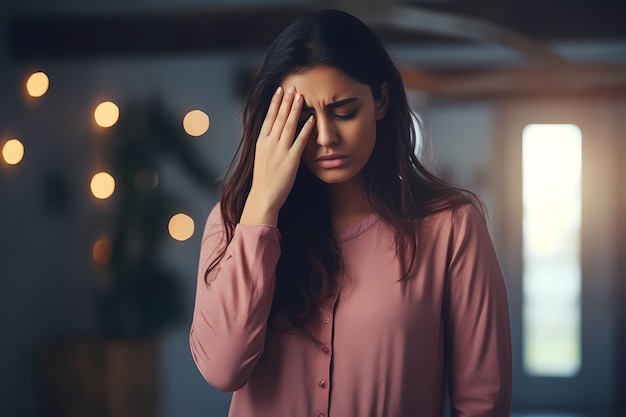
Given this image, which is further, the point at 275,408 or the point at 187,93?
the point at 187,93

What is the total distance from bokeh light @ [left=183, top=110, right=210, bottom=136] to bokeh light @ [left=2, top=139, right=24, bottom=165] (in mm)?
653

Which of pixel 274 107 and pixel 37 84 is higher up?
pixel 37 84

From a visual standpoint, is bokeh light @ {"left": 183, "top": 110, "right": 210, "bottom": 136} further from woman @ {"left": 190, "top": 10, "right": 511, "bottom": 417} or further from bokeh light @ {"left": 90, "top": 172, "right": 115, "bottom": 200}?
woman @ {"left": 190, "top": 10, "right": 511, "bottom": 417}

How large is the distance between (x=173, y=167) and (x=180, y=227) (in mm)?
244

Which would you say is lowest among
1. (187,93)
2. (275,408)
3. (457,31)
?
(275,408)

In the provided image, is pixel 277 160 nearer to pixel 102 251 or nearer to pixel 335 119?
pixel 335 119

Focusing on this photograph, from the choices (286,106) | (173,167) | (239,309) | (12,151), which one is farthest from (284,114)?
(12,151)

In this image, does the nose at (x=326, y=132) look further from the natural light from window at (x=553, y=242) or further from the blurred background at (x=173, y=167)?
the natural light from window at (x=553, y=242)

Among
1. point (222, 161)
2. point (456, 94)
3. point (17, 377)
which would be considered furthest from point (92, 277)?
point (456, 94)

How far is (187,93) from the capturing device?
2.92 meters

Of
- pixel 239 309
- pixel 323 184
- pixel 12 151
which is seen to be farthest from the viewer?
pixel 12 151

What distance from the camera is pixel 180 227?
2.89 metres

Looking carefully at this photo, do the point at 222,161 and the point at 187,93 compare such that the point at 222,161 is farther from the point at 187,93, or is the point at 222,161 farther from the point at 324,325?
the point at 324,325

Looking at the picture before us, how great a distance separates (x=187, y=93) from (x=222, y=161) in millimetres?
320
